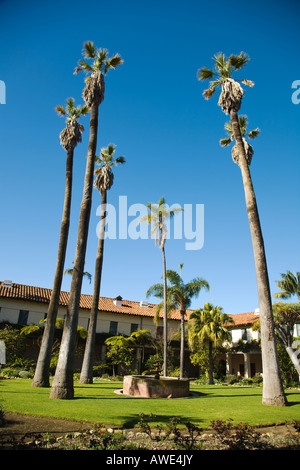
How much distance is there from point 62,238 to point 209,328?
65.3ft

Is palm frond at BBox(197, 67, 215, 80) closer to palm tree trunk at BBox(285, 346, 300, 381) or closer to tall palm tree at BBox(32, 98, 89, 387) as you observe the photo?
tall palm tree at BBox(32, 98, 89, 387)

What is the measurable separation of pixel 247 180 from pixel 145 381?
1155 centimetres

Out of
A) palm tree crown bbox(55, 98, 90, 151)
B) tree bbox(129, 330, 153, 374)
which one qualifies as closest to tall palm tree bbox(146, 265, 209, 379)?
tree bbox(129, 330, 153, 374)

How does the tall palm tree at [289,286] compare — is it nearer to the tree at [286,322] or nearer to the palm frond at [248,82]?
the tree at [286,322]

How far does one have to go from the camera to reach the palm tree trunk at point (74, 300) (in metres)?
13.1

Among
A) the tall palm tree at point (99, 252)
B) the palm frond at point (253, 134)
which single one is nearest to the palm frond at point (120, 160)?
the tall palm tree at point (99, 252)

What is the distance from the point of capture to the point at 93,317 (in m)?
21.9

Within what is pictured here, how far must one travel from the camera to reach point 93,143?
17.2 metres

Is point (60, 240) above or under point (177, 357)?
above

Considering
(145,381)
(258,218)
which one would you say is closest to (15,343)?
(145,381)

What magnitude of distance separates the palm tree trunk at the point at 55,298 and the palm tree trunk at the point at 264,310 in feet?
34.3

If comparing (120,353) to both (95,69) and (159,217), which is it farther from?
(95,69)

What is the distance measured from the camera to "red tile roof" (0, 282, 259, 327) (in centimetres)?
3519
